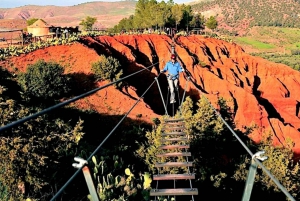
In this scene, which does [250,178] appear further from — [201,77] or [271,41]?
[271,41]

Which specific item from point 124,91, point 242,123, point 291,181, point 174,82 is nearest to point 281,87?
point 242,123

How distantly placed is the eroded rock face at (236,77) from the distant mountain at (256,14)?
116825 millimetres

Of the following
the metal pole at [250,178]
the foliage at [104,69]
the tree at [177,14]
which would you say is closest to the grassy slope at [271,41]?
the tree at [177,14]

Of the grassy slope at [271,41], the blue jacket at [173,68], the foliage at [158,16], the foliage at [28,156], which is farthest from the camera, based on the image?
the grassy slope at [271,41]

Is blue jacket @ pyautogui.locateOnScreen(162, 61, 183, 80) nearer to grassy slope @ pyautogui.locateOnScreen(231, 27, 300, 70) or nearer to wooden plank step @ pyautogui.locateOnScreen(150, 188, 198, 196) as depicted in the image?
wooden plank step @ pyautogui.locateOnScreen(150, 188, 198, 196)

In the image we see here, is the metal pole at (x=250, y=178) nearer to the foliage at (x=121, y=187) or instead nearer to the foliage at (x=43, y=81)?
the foliage at (x=121, y=187)

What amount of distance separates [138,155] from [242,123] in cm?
1835

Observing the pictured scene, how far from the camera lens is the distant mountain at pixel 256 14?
6727 inches

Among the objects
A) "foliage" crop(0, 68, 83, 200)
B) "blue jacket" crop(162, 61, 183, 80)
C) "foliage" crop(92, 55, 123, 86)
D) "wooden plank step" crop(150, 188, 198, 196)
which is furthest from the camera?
"foliage" crop(92, 55, 123, 86)

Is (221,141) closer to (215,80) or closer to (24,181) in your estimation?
(24,181)

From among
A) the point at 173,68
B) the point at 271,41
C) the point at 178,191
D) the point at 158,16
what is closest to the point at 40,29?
the point at 158,16

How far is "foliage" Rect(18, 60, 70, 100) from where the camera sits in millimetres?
26172

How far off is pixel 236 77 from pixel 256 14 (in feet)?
468

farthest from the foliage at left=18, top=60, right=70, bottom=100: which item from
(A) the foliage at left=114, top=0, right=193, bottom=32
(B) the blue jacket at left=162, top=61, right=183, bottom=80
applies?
(A) the foliage at left=114, top=0, right=193, bottom=32
